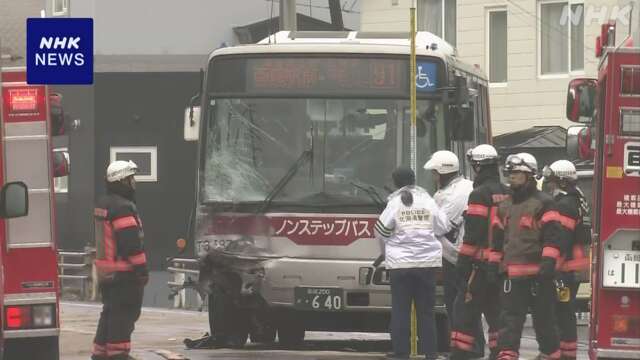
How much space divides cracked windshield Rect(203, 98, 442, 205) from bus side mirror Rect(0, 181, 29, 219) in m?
4.85

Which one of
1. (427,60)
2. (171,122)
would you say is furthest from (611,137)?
(171,122)

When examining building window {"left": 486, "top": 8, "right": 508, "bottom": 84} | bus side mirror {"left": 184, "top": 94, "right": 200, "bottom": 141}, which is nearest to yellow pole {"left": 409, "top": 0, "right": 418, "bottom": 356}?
bus side mirror {"left": 184, "top": 94, "right": 200, "bottom": 141}

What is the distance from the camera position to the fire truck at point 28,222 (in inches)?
497

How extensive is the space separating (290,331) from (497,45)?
65.9 ft

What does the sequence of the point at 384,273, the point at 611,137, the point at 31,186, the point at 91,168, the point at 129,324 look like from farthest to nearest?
the point at 91,168 → the point at 384,273 → the point at 129,324 → the point at 31,186 → the point at 611,137

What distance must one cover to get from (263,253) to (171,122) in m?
23.1

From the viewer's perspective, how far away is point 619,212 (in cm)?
1170

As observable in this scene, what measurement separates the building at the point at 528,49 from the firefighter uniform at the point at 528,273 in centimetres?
2288

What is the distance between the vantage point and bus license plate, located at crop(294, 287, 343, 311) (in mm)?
15445

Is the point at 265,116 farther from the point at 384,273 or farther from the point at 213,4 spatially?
the point at 213,4

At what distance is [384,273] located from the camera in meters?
15.6

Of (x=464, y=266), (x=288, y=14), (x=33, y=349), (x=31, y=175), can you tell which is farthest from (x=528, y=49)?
(x=31, y=175)

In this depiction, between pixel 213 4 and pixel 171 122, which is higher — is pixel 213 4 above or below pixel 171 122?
above

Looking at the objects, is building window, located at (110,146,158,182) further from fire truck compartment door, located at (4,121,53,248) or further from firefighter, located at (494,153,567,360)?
firefighter, located at (494,153,567,360)
